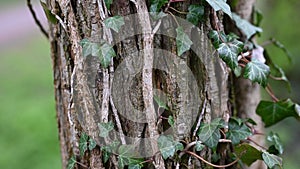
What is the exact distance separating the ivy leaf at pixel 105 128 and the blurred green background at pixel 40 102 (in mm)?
1539

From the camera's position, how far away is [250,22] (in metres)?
1.26

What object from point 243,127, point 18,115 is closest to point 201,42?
point 243,127

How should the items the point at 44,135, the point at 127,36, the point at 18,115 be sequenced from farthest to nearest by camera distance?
the point at 18,115, the point at 44,135, the point at 127,36

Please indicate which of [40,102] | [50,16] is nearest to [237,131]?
[50,16]

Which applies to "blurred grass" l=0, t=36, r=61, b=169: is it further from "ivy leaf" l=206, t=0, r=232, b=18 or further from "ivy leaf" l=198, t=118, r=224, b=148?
"ivy leaf" l=206, t=0, r=232, b=18

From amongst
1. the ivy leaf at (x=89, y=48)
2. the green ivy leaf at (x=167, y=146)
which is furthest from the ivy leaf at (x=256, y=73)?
the ivy leaf at (x=89, y=48)

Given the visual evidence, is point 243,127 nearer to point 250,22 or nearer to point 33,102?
point 250,22

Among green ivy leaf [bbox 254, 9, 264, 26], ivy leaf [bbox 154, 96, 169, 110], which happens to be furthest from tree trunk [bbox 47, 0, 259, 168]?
green ivy leaf [bbox 254, 9, 264, 26]

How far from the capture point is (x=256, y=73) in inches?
37.4

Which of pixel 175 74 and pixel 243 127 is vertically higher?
pixel 175 74

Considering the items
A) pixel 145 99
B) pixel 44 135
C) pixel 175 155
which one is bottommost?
pixel 44 135

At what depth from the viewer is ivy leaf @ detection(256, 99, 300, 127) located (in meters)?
1.11

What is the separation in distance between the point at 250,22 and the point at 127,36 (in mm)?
510

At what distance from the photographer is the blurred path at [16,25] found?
659 centimetres
